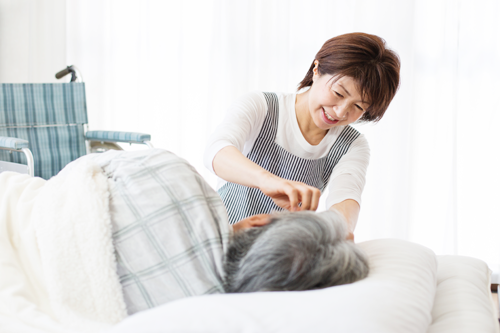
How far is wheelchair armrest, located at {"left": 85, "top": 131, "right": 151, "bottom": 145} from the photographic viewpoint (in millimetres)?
2617

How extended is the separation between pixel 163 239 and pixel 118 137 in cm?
201

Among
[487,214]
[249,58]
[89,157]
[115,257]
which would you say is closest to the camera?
[115,257]

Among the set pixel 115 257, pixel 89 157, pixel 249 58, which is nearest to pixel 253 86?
pixel 249 58

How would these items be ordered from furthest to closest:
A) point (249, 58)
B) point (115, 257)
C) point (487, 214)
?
point (249, 58)
point (487, 214)
point (115, 257)

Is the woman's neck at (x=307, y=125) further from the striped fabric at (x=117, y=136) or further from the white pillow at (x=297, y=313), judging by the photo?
the striped fabric at (x=117, y=136)

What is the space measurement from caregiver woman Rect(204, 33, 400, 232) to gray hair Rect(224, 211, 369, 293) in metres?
0.21

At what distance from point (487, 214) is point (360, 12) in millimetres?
1483

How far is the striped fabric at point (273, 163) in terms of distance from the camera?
156 cm

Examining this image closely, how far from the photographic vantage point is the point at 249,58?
2990mm

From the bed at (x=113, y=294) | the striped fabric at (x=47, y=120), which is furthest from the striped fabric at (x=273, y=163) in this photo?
the striped fabric at (x=47, y=120)

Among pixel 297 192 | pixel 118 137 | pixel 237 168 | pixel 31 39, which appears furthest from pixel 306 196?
pixel 31 39

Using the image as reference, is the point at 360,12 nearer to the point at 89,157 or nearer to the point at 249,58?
the point at 249,58

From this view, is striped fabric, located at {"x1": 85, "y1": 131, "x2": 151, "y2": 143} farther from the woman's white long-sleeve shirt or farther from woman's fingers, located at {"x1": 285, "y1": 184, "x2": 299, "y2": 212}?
woman's fingers, located at {"x1": 285, "y1": 184, "x2": 299, "y2": 212}

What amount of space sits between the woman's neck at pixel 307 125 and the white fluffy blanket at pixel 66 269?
0.88m
